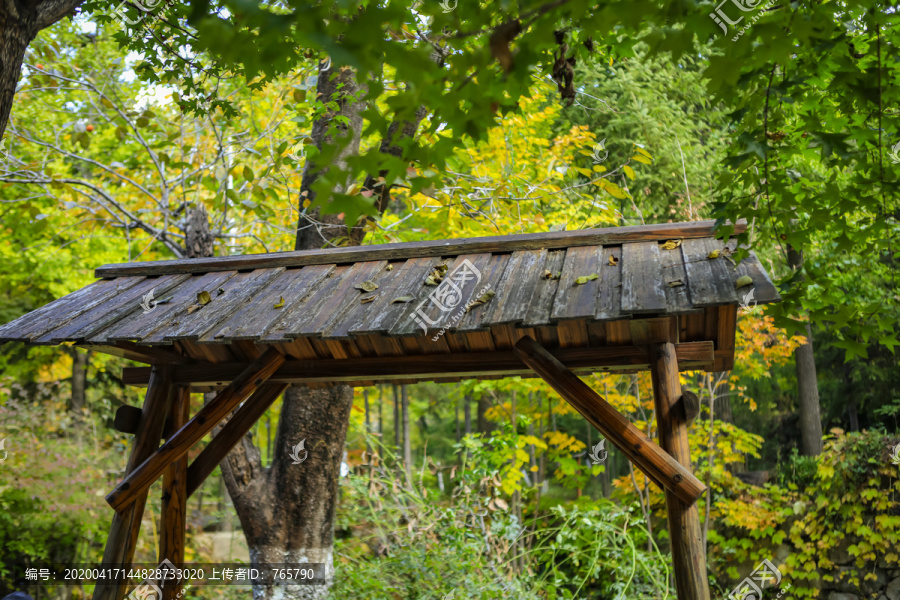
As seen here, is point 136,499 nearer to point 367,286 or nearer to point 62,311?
point 62,311

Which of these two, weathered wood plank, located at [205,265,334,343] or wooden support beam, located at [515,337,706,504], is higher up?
weathered wood plank, located at [205,265,334,343]

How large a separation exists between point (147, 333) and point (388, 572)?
3.76 metres

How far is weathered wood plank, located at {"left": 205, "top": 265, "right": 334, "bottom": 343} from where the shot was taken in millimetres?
3238

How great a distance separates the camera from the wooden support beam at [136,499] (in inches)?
144

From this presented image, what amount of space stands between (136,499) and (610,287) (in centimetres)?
298

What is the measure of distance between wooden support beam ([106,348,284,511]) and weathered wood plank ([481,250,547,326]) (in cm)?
154

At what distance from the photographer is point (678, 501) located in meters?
3.06

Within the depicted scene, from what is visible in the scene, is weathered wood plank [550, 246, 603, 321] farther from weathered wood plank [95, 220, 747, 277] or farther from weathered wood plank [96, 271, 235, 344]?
weathered wood plank [96, 271, 235, 344]

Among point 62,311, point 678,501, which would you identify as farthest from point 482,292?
point 62,311

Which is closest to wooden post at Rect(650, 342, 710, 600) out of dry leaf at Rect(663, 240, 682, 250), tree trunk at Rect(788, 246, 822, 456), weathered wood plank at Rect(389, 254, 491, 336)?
dry leaf at Rect(663, 240, 682, 250)

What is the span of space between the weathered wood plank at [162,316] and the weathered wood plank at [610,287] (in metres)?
2.21

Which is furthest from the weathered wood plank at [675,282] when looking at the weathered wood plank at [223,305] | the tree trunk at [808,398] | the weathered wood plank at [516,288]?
the tree trunk at [808,398]

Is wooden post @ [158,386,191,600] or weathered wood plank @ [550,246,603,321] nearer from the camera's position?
weathered wood plank @ [550,246,603,321]

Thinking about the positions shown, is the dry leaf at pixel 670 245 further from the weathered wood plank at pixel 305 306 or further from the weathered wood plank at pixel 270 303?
the weathered wood plank at pixel 270 303
